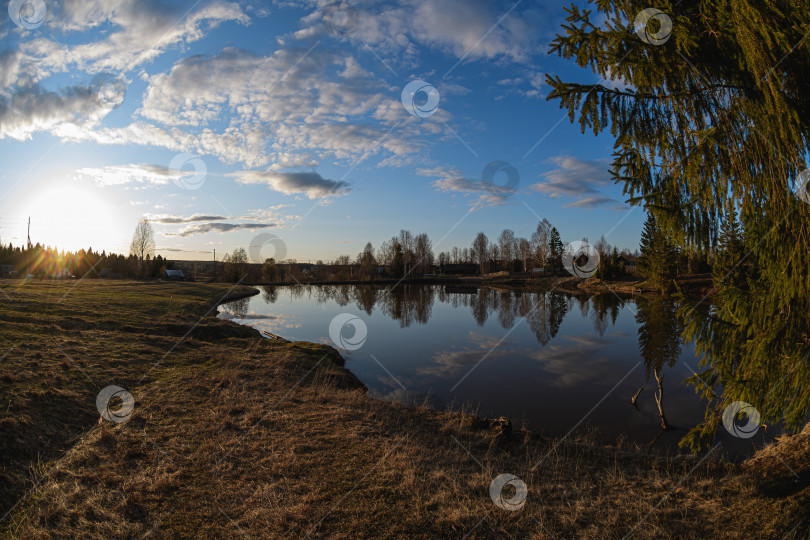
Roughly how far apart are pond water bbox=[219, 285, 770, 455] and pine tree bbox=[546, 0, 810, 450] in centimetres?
434

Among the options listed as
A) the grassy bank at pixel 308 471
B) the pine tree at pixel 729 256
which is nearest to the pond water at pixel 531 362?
the grassy bank at pixel 308 471

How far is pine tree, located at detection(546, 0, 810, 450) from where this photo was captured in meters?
4.40

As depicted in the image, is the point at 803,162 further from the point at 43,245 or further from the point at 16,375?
the point at 43,245

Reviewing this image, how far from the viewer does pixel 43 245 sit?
74875mm

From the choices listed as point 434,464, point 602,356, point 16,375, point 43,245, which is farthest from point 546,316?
point 43,245

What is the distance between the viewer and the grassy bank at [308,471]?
486 centimetres

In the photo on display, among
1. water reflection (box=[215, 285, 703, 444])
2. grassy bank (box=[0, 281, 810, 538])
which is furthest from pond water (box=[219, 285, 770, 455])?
grassy bank (box=[0, 281, 810, 538])

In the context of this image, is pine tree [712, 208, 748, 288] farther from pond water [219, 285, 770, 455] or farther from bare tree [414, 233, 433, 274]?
bare tree [414, 233, 433, 274]

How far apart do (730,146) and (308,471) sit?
772cm

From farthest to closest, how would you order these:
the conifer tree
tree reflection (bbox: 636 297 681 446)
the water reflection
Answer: the conifer tree → the water reflection → tree reflection (bbox: 636 297 681 446)

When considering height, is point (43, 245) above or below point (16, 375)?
above

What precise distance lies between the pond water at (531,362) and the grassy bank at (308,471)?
2.42 meters

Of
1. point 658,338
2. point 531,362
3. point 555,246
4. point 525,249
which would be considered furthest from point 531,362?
point 525,249

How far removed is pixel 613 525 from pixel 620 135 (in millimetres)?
5287
